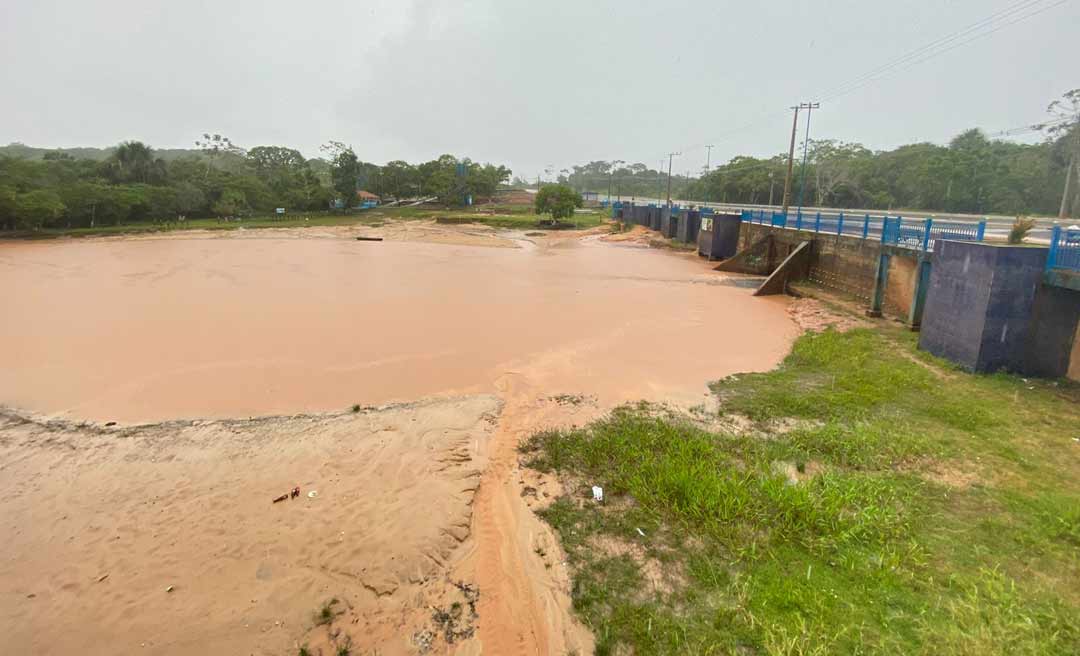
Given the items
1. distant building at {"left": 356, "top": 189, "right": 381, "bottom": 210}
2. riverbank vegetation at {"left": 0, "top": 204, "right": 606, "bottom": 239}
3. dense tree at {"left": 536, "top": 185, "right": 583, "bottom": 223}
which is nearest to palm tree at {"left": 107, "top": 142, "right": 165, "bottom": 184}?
riverbank vegetation at {"left": 0, "top": 204, "right": 606, "bottom": 239}

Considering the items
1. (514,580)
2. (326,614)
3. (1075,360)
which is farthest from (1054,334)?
(326,614)

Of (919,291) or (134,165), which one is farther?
(134,165)

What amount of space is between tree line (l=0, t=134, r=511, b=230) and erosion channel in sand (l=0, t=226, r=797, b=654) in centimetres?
3285

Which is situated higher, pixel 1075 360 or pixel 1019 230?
pixel 1019 230

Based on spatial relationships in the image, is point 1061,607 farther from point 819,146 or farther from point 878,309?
point 819,146

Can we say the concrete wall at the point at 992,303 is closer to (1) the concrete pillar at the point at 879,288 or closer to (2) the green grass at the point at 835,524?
(2) the green grass at the point at 835,524

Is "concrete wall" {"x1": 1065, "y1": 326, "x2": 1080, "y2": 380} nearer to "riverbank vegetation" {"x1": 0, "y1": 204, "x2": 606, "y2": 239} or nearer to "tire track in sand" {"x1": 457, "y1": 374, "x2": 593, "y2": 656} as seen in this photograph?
"tire track in sand" {"x1": 457, "y1": 374, "x2": 593, "y2": 656}

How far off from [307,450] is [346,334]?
7.83 m

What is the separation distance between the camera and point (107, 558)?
584 centimetres

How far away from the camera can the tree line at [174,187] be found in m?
43.7

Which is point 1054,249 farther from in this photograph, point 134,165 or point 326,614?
point 134,165

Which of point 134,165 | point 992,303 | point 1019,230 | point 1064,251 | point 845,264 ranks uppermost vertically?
point 134,165

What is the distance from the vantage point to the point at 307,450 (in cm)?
810

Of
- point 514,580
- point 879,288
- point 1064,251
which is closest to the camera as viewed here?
point 514,580
